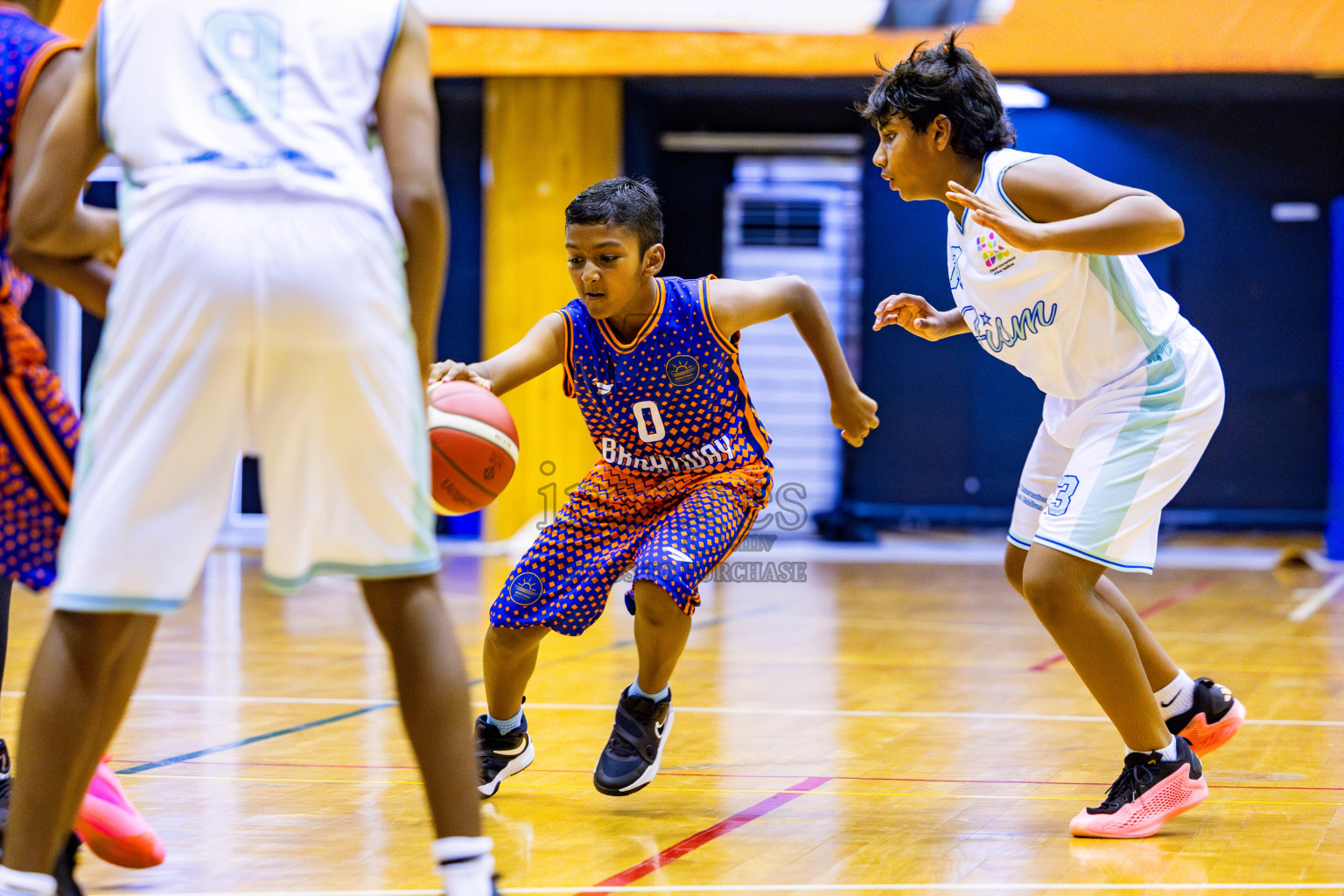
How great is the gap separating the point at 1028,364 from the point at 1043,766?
1.02m

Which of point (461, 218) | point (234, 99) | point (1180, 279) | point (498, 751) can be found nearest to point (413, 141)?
point (234, 99)

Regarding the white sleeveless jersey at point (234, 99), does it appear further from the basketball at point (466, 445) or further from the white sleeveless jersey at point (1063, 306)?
the white sleeveless jersey at point (1063, 306)

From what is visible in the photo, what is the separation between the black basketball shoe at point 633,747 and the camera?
2941 mm

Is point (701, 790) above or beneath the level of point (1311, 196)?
beneath

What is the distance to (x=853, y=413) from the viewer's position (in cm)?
321

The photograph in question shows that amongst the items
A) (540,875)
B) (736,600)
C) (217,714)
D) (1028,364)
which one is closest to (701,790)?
(540,875)

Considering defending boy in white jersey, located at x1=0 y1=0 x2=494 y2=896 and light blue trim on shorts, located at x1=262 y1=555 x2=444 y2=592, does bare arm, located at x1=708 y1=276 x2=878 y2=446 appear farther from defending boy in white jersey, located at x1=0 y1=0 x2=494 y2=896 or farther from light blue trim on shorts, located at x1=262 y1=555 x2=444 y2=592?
light blue trim on shorts, located at x1=262 y1=555 x2=444 y2=592

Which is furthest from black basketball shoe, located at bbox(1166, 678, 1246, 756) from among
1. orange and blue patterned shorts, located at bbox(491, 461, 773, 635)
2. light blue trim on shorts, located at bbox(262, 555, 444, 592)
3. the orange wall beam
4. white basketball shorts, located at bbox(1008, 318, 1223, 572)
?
the orange wall beam

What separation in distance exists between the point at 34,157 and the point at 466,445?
1.29m

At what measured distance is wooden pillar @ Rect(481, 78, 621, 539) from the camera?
10.4 m

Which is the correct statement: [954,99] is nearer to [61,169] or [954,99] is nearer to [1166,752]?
[1166,752]

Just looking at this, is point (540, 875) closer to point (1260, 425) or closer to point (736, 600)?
point (736, 600)

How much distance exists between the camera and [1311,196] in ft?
39.2

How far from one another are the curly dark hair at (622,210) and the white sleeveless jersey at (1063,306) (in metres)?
0.69
